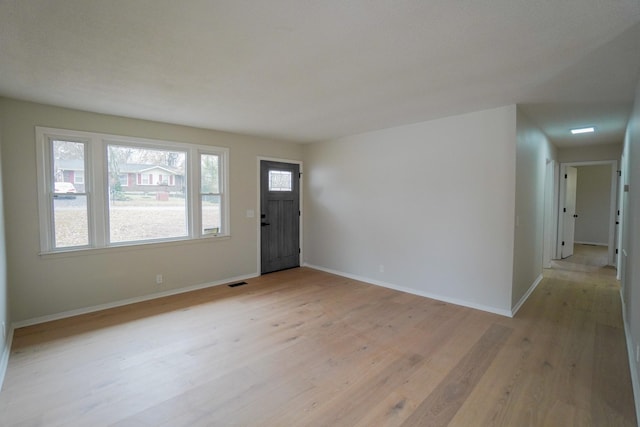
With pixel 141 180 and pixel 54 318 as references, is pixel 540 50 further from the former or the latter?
pixel 54 318

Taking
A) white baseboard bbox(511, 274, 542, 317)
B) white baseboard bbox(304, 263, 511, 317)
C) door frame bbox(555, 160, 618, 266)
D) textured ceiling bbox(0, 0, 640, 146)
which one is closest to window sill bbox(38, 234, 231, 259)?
textured ceiling bbox(0, 0, 640, 146)

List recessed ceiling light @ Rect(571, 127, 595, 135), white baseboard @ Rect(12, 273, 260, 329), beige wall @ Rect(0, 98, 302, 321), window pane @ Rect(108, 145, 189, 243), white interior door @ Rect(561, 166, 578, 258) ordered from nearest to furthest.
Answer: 1. beige wall @ Rect(0, 98, 302, 321)
2. white baseboard @ Rect(12, 273, 260, 329)
3. window pane @ Rect(108, 145, 189, 243)
4. recessed ceiling light @ Rect(571, 127, 595, 135)
5. white interior door @ Rect(561, 166, 578, 258)

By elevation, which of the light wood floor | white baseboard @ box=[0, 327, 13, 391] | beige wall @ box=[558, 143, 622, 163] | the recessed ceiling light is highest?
the recessed ceiling light

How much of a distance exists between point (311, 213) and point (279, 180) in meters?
0.93

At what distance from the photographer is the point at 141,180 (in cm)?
414

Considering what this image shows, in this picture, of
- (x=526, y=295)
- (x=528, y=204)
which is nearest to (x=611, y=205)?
(x=528, y=204)

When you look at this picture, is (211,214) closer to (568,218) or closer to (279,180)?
(279,180)

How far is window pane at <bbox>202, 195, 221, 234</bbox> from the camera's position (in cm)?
478

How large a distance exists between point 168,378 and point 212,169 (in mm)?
3250

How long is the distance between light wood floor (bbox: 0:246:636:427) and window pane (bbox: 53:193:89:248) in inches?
37.0

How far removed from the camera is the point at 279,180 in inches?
229

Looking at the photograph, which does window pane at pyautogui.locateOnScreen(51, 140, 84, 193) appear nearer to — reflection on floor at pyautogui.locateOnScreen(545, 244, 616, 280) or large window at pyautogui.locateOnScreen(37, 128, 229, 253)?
large window at pyautogui.locateOnScreen(37, 128, 229, 253)

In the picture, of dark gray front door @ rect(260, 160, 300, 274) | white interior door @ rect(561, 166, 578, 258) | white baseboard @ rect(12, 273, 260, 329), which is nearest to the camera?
white baseboard @ rect(12, 273, 260, 329)

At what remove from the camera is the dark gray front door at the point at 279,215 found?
18.3 feet
